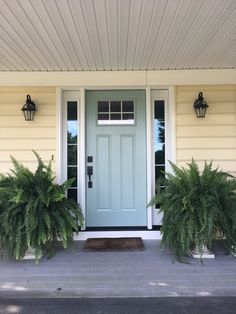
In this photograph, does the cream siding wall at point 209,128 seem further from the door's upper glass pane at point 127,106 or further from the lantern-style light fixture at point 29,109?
the lantern-style light fixture at point 29,109

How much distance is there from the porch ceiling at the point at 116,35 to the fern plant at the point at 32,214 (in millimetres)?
1393

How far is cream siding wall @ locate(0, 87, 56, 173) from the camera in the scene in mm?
4773

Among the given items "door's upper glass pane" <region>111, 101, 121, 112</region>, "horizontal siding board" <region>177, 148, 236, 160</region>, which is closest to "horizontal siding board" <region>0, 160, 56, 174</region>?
"door's upper glass pane" <region>111, 101, 121, 112</region>

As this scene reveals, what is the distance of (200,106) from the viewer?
15.3 feet

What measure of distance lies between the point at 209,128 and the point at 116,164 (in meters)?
1.41

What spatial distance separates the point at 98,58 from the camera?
4.27 metres

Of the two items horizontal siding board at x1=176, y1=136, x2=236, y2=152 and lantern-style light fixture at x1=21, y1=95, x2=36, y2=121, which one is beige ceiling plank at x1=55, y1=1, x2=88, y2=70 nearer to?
lantern-style light fixture at x1=21, y1=95, x2=36, y2=121

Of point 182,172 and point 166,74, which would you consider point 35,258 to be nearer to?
point 182,172

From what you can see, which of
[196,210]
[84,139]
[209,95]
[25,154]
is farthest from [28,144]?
[209,95]

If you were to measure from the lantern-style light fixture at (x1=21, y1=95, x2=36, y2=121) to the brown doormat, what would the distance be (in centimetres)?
188

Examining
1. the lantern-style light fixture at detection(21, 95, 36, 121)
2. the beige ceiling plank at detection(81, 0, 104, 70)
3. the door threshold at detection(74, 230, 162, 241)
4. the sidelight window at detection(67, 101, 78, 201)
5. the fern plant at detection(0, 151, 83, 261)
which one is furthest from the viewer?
the sidelight window at detection(67, 101, 78, 201)

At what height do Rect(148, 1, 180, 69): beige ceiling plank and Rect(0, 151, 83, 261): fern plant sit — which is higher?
Rect(148, 1, 180, 69): beige ceiling plank

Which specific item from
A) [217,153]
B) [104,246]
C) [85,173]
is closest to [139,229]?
[104,246]

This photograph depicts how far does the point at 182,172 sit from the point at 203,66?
1585 mm
